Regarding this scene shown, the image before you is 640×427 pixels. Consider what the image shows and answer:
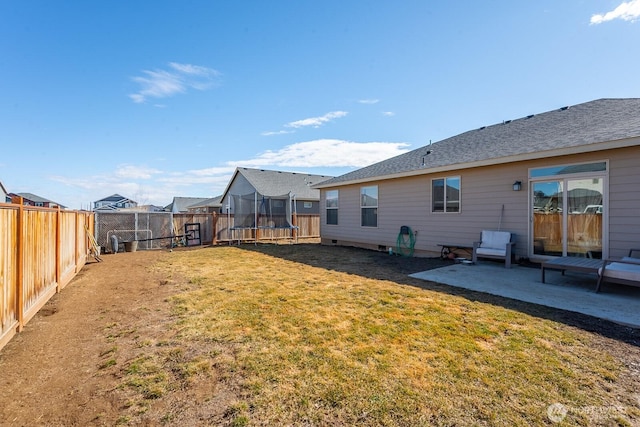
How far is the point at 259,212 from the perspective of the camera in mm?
13656

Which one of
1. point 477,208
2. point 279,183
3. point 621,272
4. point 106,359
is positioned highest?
point 279,183

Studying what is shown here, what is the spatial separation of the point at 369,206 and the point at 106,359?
8888mm

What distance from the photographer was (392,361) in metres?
2.48

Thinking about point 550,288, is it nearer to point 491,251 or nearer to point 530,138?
point 491,251

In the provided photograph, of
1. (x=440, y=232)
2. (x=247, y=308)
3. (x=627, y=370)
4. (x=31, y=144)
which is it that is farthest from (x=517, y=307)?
(x=31, y=144)

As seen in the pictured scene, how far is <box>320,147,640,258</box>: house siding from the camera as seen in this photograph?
5.22 meters

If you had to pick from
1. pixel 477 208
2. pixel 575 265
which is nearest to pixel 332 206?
pixel 477 208

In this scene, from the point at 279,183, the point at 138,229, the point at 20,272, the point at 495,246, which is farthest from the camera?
the point at 279,183

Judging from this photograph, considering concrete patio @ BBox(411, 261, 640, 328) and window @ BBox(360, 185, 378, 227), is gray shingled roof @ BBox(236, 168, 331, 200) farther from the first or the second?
concrete patio @ BBox(411, 261, 640, 328)

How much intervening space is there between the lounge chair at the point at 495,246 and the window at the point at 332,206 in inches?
238

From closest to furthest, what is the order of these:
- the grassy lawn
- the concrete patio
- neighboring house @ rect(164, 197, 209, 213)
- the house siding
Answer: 1. the grassy lawn
2. the concrete patio
3. the house siding
4. neighboring house @ rect(164, 197, 209, 213)

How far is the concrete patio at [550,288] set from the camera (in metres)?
3.76

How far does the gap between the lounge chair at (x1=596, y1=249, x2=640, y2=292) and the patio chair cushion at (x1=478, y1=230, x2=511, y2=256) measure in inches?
76.5

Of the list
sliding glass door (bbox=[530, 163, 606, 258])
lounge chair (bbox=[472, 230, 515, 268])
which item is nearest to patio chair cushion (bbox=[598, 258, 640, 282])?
sliding glass door (bbox=[530, 163, 606, 258])
